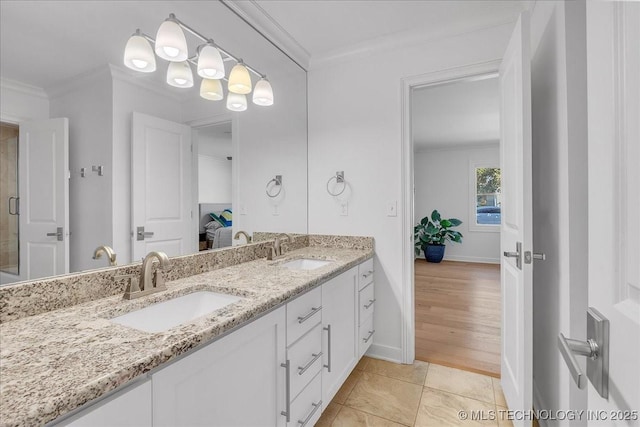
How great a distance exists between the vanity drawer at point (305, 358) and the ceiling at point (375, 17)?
6.32 ft

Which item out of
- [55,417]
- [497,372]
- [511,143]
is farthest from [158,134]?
[497,372]

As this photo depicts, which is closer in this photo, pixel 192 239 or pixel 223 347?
pixel 223 347

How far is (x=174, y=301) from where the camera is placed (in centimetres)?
120

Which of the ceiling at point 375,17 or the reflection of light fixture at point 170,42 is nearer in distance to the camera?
the reflection of light fixture at point 170,42

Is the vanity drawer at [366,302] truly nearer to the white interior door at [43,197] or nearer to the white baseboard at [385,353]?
Result: the white baseboard at [385,353]

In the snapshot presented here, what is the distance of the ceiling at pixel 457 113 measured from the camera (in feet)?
10.8

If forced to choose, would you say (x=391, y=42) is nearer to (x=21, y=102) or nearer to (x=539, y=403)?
(x=21, y=102)

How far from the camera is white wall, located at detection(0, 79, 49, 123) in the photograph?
35.7 inches

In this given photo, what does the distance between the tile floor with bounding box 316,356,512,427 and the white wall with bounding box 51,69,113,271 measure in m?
1.43

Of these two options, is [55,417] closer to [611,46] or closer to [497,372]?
[611,46]

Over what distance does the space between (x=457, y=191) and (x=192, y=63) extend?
6006 mm

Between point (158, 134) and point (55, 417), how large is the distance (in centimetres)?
115

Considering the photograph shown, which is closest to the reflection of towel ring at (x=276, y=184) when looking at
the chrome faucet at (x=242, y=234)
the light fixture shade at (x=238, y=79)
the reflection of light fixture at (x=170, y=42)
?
the chrome faucet at (x=242, y=234)

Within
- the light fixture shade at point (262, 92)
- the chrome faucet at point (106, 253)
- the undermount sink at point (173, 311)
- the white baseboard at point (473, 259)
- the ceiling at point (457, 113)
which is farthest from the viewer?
the white baseboard at point (473, 259)
